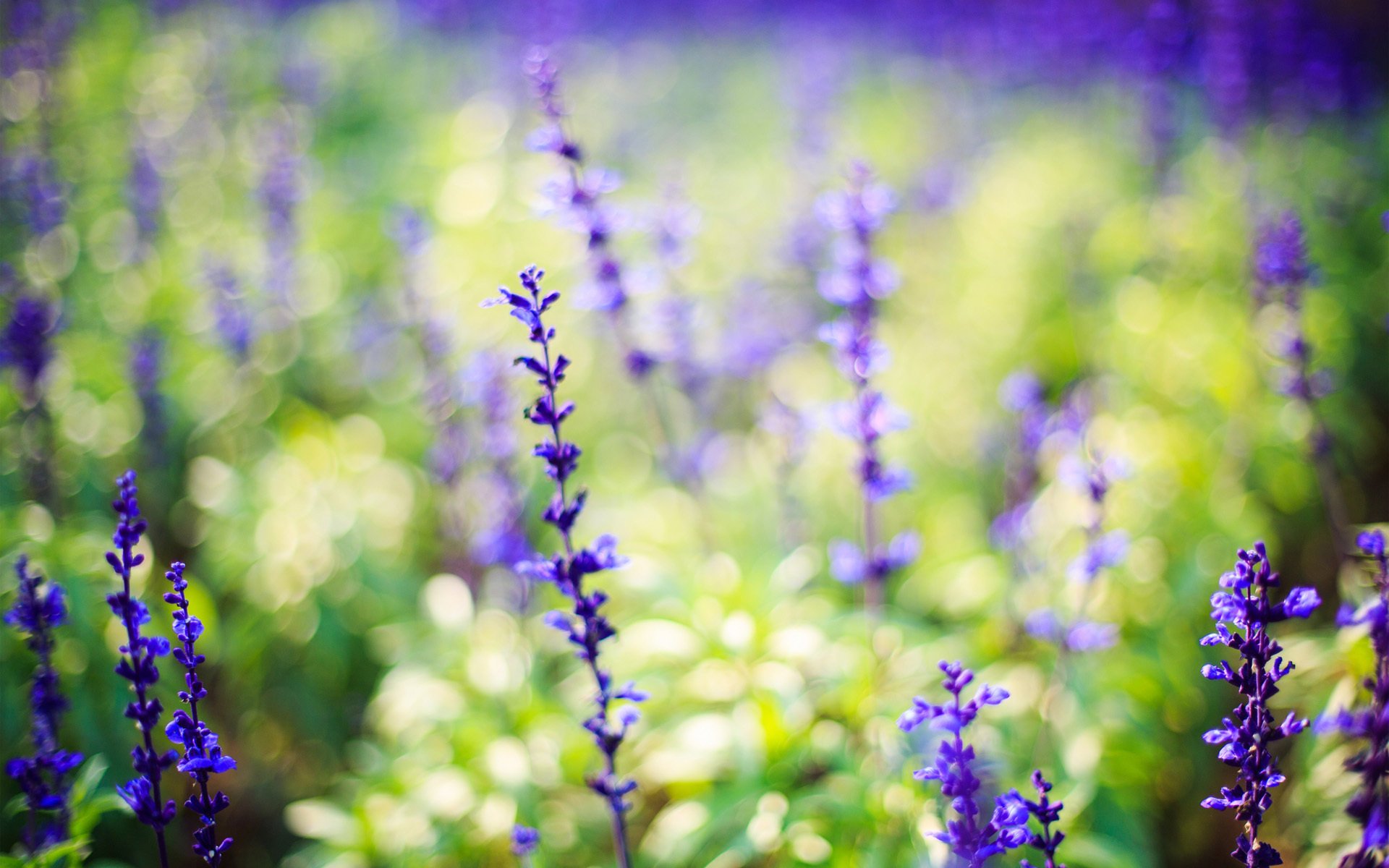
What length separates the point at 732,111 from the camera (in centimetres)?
1022

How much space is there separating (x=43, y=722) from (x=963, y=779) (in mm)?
2424

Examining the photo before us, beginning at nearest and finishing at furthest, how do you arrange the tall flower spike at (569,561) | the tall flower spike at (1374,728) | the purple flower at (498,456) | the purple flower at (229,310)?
1. the tall flower spike at (1374,728)
2. the tall flower spike at (569,561)
3. the purple flower at (498,456)
4. the purple flower at (229,310)

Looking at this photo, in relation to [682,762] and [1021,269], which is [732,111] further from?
[682,762]

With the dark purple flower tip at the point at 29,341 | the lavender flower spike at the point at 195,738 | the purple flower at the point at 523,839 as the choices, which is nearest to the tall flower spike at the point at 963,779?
the purple flower at the point at 523,839

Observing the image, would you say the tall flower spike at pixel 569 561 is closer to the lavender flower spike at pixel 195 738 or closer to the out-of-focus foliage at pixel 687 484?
the lavender flower spike at pixel 195 738

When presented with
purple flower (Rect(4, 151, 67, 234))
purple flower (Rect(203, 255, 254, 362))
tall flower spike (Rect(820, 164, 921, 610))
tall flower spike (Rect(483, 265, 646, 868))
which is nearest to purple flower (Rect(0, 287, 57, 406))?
purple flower (Rect(203, 255, 254, 362))

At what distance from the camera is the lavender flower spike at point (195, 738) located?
1658mm

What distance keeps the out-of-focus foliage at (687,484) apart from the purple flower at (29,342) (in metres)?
0.63

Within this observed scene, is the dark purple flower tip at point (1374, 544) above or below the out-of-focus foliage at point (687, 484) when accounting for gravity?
below

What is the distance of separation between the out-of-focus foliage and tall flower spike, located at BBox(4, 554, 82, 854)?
0.12 m

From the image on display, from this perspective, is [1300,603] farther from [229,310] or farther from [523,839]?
[229,310]

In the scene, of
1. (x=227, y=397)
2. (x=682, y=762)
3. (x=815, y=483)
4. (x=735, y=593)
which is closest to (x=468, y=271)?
(x=227, y=397)

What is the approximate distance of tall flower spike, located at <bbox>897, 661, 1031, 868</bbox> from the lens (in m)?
1.60

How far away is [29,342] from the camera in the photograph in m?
3.48
